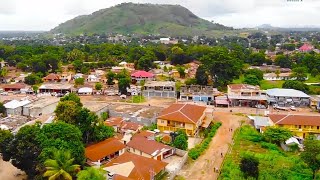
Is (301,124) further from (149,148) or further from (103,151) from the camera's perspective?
(103,151)

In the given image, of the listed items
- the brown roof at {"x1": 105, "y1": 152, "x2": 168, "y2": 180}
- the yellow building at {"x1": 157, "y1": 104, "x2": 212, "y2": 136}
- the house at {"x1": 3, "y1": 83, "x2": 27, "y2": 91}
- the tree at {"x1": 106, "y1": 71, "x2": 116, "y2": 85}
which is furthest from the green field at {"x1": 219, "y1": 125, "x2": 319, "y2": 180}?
the house at {"x1": 3, "y1": 83, "x2": 27, "y2": 91}

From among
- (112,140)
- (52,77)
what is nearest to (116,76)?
(52,77)

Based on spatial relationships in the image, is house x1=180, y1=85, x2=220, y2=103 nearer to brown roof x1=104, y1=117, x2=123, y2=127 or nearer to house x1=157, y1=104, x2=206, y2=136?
house x1=157, y1=104, x2=206, y2=136

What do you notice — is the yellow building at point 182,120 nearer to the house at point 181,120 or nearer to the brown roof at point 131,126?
the house at point 181,120

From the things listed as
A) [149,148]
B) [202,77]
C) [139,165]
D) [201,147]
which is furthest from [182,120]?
[202,77]

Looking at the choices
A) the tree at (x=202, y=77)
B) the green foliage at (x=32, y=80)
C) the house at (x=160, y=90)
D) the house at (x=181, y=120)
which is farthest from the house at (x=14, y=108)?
the tree at (x=202, y=77)

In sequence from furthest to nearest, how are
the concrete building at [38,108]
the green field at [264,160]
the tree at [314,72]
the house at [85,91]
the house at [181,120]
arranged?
1. the tree at [314,72]
2. the house at [85,91]
3. the concrete building at [38,108]
4. the house at [181,120]
5. the green field at [264,160]
